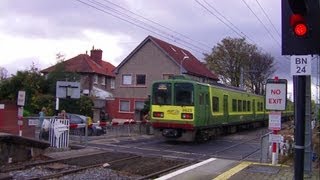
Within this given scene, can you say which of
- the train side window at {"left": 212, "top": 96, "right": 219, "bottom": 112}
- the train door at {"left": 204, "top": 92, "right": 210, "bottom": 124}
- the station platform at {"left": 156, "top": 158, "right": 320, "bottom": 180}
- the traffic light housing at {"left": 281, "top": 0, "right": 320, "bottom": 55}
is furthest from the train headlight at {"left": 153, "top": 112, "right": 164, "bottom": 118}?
the traffic light housing at {"left": 281, "top": 0, "right": 320, "bottom": 55}

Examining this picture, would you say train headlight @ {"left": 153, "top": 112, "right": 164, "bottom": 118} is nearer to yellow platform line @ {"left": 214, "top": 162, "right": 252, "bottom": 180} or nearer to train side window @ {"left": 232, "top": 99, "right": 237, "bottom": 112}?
yellow platform line @ {"left": 214, "top": 162, "right": 252, "bottom": 180}

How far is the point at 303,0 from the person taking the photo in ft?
22.3

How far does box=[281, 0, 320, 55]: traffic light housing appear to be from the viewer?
6.94 metres

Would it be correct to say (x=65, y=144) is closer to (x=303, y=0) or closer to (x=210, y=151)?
(x=210, y=151)

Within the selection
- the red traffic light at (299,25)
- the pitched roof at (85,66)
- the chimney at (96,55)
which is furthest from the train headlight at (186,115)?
the chimney at (96,55)

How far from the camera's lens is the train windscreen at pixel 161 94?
1045 inches

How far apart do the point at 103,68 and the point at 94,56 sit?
7.11ft

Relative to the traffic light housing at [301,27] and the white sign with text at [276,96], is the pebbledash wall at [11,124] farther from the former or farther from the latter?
the traffic light housing at [301,27]

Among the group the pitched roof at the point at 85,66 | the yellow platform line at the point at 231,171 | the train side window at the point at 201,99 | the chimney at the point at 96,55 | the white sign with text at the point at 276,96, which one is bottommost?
the yellow platform line at the point at 231,171

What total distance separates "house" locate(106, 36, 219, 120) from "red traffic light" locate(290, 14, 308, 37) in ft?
169

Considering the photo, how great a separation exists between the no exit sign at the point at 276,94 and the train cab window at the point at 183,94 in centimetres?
1005

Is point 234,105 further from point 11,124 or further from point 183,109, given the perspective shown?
point 11,124

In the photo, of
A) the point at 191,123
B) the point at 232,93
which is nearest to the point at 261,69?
the point at 232,93

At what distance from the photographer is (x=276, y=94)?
15969 mm
